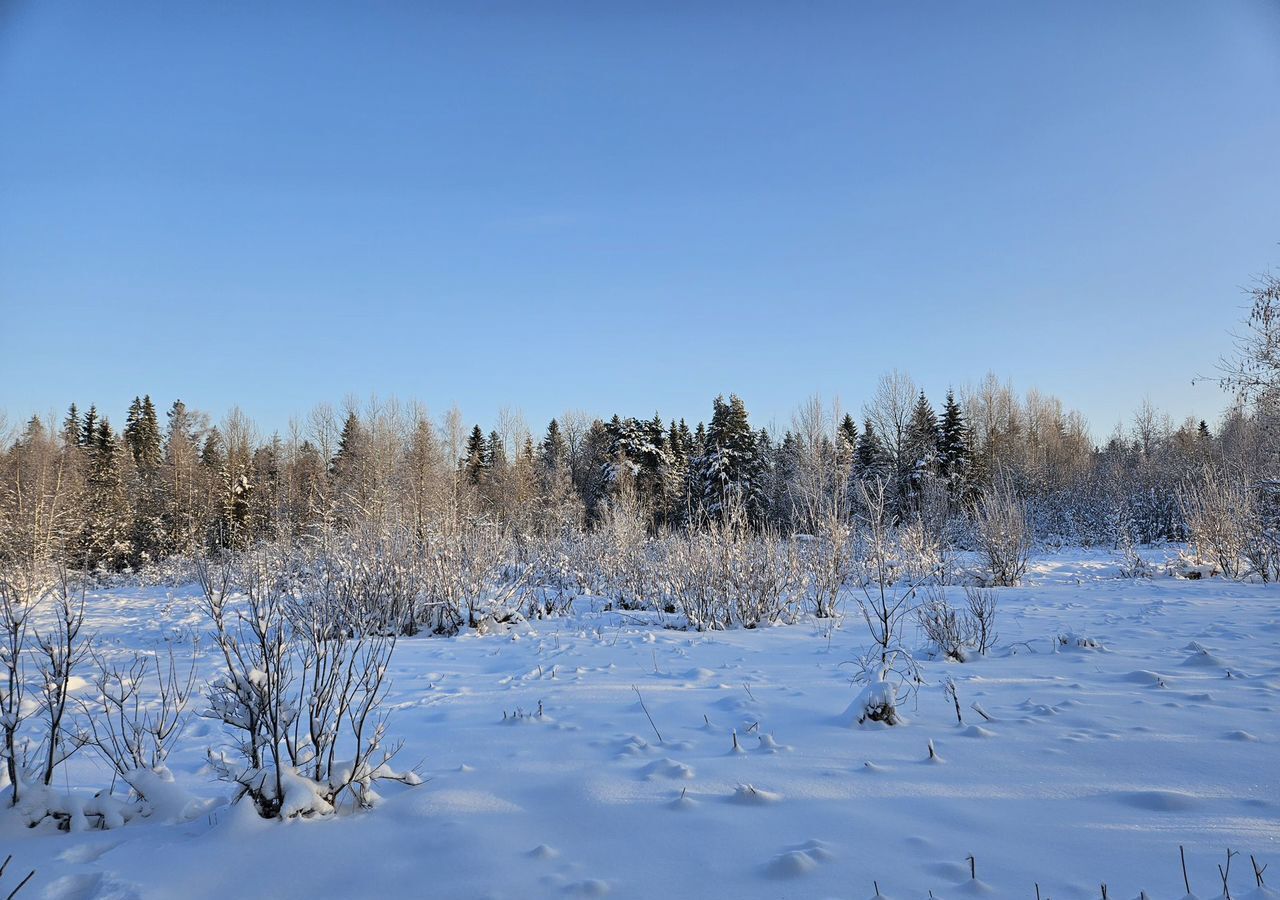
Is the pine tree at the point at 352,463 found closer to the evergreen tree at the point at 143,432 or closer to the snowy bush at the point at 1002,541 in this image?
the evergreen tree at the point at 143,432

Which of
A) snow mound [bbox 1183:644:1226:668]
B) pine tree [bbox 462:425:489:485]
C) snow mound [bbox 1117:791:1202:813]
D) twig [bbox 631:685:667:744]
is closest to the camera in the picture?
snow mound [bbox 1117:791:1202:813]

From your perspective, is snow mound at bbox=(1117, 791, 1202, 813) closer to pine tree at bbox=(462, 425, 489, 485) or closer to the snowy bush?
the snowy bush

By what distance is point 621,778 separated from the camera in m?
3.15

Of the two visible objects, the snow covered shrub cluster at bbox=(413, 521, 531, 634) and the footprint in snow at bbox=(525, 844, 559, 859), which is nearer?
the footprint in snow at bbox=(525, 844, 559, 859)

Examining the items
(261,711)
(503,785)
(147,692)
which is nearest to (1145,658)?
(503,785)

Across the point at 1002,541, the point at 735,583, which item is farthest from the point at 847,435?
the point at 735,583

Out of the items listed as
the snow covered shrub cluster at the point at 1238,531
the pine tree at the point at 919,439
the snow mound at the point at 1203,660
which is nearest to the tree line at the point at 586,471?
the pine tree at the point at 919,439

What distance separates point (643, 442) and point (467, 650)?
96.8 feet

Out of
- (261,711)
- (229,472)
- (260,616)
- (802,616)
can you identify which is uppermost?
(229,472)

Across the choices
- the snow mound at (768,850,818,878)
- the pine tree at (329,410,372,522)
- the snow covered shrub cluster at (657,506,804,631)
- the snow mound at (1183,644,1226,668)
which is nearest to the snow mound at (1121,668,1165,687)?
the snow mound at (1183,644,1226,668)

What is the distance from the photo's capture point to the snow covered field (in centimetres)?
221

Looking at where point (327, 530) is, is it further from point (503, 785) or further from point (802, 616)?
point (503, 785)

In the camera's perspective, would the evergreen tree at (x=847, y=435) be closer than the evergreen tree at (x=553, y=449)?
Yes

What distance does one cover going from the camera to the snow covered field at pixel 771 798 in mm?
2207
